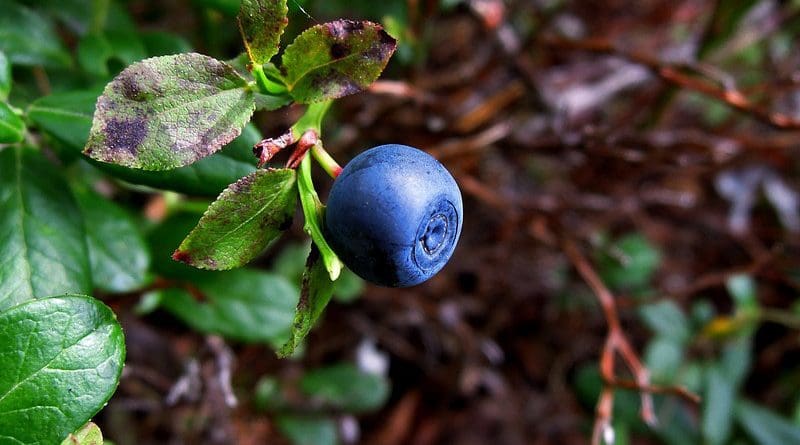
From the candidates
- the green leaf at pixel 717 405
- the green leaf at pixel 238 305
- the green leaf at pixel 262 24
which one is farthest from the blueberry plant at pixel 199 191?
the green leaf at pixel 717 405

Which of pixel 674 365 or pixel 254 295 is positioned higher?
pixel 254 295

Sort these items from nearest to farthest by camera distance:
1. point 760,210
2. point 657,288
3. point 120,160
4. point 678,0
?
point 120,160 → point 657,288 → point 760,210 → point 678,0

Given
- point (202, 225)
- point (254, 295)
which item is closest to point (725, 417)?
point (254, 295)

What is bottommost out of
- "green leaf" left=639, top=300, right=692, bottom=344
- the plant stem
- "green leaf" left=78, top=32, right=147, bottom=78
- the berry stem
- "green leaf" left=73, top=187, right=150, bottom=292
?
"green leaf" left=639, top=300, right=692, bottom=344

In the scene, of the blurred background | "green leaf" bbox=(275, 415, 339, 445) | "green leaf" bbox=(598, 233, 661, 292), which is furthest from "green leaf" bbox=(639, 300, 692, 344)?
"green leaf" bbox=(275, 415, 339, 445)

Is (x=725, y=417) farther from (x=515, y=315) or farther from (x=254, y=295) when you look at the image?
(x=254, y=295)

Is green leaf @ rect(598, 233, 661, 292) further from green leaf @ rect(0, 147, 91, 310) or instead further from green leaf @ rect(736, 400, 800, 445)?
green leaf @ rect(0, 147, 91, 310)

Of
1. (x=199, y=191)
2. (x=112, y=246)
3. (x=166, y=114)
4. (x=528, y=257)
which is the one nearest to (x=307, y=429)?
(x=528, y=257)
